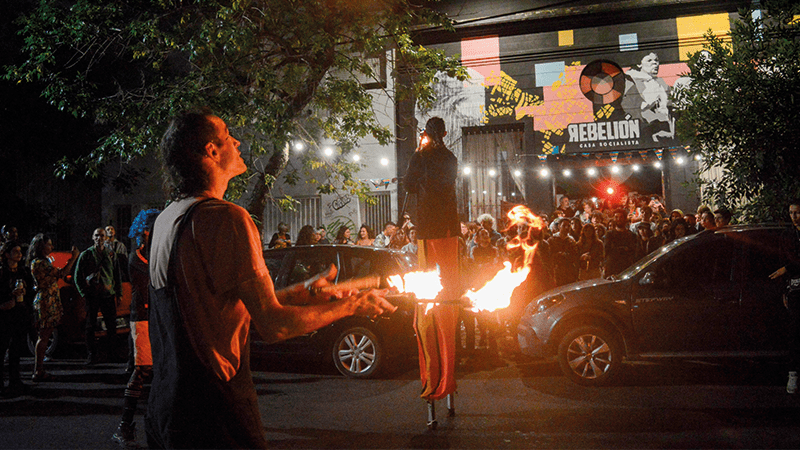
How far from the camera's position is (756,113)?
934cm

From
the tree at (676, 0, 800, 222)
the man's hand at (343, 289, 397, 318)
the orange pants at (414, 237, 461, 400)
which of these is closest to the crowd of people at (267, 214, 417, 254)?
the tree at (676, 0, 800, 222)

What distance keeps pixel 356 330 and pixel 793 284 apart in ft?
17.3

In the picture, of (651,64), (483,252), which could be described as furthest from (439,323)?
(651,64)

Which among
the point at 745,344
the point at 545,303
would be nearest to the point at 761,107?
the point at 745,344

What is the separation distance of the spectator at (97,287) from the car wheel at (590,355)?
728 centimetres

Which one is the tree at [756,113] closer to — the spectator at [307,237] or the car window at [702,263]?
the car window at [702,263]

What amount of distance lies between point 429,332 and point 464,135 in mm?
13142

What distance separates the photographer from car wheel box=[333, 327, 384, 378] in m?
7.68

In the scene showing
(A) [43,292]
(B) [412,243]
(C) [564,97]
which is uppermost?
(C) [564,97]

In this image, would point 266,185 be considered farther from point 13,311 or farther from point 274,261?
point 13,311

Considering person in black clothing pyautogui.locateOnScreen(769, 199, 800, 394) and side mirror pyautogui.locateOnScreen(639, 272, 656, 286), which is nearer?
person in black clothing pyautogui.locateOnScreen(769, 199, 800, 394)

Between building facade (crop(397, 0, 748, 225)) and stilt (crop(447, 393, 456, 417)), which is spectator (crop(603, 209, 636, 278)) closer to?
stilt (crop(447, 393, 456, 417))

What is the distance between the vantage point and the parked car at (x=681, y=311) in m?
6.85

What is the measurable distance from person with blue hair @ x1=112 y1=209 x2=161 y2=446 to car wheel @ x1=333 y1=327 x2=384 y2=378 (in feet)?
8.89
